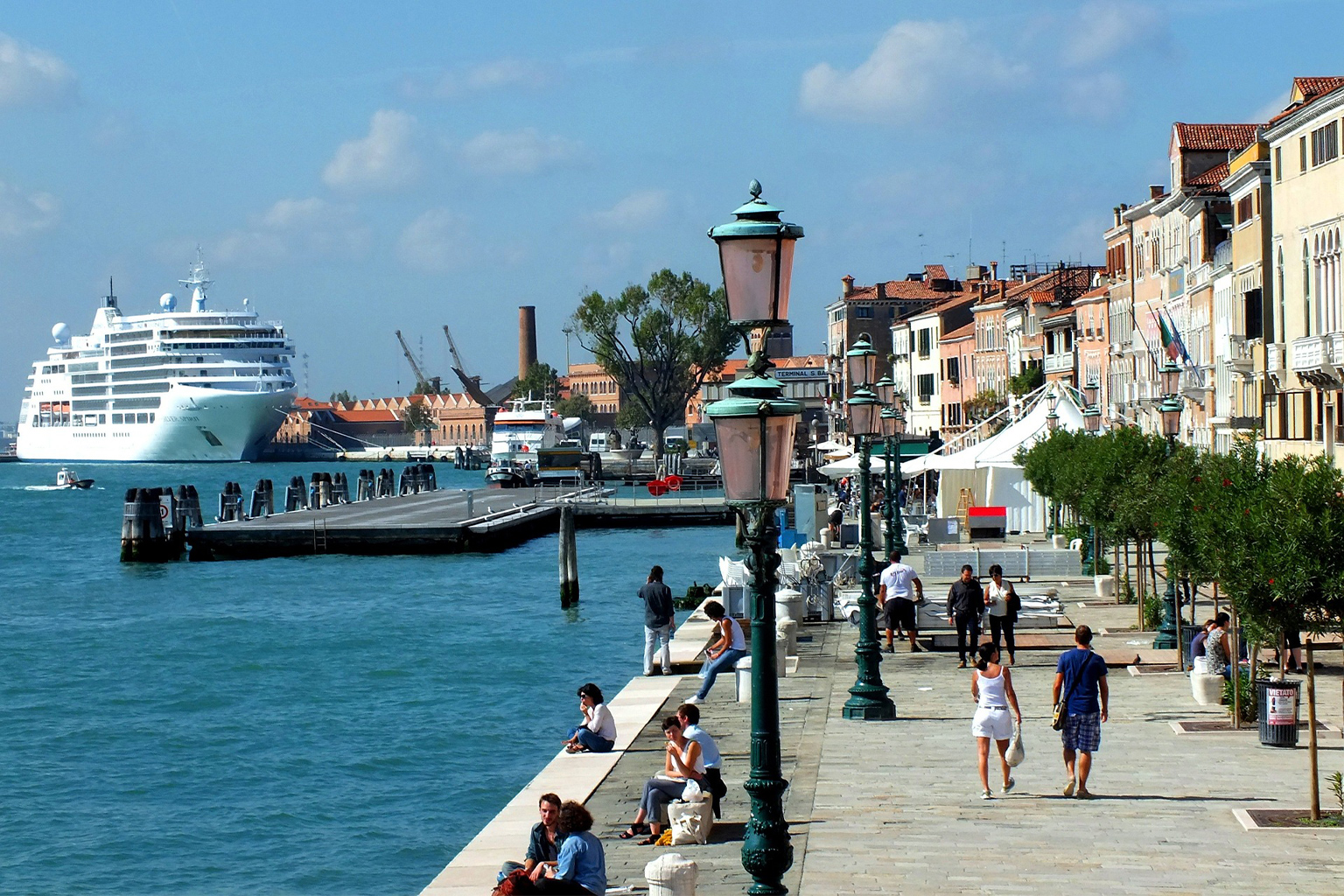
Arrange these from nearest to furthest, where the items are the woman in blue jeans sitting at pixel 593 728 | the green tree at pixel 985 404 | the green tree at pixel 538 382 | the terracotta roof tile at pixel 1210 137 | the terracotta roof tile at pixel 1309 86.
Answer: the woman in blue jeans sitting at pixel 593 728, the terracotta roof tile at pixel 1309 86, the terracotta roof tile at pixel 1210 137, the green tree at pixel 985 404, the green tree at pixel 538 382

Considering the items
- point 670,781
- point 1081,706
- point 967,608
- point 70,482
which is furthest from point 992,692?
point 70,482

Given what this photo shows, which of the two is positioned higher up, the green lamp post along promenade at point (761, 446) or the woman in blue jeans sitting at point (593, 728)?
the green lamp post along promenade at point (761, 446)

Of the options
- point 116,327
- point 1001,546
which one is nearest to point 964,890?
point 1001,546

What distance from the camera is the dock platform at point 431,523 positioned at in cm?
5784

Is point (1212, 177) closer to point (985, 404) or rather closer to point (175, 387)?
point (985, 404)

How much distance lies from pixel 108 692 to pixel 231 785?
37.2ft

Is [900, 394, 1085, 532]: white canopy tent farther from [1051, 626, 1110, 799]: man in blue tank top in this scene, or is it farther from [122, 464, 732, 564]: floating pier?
[1051, 626, 1110, 799]: man in blue tank top

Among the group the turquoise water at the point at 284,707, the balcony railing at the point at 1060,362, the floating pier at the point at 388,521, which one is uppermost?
the balcony railing at the point at 1060,362

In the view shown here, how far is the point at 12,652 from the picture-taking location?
128ft

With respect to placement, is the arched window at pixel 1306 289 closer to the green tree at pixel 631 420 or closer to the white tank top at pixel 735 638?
the white tank top at pixel 735 638

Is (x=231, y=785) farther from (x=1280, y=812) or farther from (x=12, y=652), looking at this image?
(x=12, y=652)

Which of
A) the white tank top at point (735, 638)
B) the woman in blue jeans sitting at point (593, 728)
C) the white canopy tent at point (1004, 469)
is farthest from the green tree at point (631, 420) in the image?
the woman in blue jeans sitting at point (593, 728)

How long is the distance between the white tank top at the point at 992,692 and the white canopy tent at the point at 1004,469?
30537 mm

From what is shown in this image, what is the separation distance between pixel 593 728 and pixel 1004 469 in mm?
32666
